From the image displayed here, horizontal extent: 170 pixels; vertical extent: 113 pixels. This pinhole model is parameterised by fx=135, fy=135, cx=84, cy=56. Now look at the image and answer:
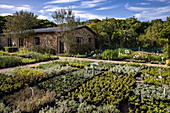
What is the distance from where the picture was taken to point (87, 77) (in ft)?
18.2

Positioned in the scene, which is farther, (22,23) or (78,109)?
(22,23)

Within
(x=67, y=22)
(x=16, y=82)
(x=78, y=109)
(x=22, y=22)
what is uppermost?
(x=22, y=22)

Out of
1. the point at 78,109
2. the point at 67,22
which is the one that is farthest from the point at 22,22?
the point at 78,109

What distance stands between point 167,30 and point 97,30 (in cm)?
1228

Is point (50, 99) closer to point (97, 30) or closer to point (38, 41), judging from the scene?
point (38, 41)

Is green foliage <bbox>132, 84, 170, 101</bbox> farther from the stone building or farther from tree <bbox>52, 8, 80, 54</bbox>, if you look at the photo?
the stone building

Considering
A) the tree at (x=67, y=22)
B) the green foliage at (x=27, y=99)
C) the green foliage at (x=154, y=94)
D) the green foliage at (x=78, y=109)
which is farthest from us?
the tree at (x=67, y=22)

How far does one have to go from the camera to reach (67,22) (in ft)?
43.8

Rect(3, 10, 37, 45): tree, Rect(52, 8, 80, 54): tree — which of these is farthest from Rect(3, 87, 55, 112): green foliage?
Rect(3, 10, 37, 45): tree

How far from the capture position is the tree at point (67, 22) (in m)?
13.1

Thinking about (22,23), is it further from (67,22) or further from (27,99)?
(27,99)

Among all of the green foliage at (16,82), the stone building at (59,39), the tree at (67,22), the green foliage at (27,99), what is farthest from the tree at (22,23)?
the green foliage at (27,99)

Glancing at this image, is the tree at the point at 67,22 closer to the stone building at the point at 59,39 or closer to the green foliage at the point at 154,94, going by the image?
the stone building at the point at 59,39

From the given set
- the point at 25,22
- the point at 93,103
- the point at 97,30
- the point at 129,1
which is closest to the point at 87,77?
the point at 93,103
